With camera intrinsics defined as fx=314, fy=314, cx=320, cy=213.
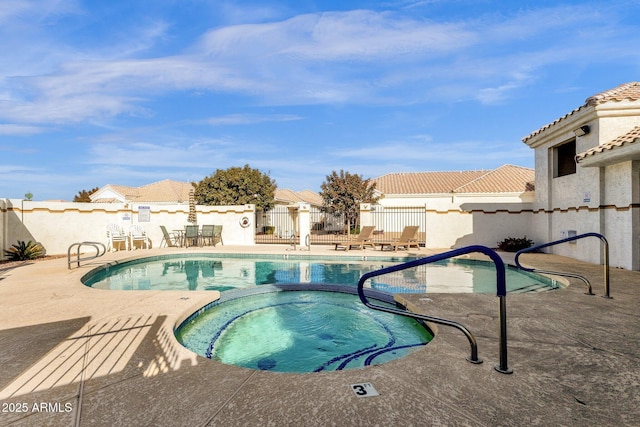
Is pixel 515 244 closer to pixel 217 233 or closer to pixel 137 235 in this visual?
pixel 217 233

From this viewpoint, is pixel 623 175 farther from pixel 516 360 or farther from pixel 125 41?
pixel 125 41

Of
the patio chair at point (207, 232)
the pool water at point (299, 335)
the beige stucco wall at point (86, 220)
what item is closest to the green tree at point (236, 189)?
the beige stucco wall at point (86, 220)

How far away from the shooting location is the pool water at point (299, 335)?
4.05 metres

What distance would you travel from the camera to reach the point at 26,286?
20.5ft

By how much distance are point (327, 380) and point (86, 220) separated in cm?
1434

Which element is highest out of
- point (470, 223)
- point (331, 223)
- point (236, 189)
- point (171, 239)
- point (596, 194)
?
point (236, 189)

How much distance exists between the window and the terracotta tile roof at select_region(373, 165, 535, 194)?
41.2ft

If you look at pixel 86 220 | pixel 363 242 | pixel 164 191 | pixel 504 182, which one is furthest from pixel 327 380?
pixel 164 191

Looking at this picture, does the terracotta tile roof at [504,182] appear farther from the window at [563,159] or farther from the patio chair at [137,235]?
the patio chair at [137,235]

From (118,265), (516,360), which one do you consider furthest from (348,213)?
(516,360)

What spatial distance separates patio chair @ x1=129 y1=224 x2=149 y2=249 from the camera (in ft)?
45.0

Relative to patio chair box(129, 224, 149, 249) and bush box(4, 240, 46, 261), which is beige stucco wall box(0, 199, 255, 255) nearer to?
patio chair box(129, 224, 149, 249)

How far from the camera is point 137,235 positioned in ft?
45.9

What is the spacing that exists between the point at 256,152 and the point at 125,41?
18775mm
